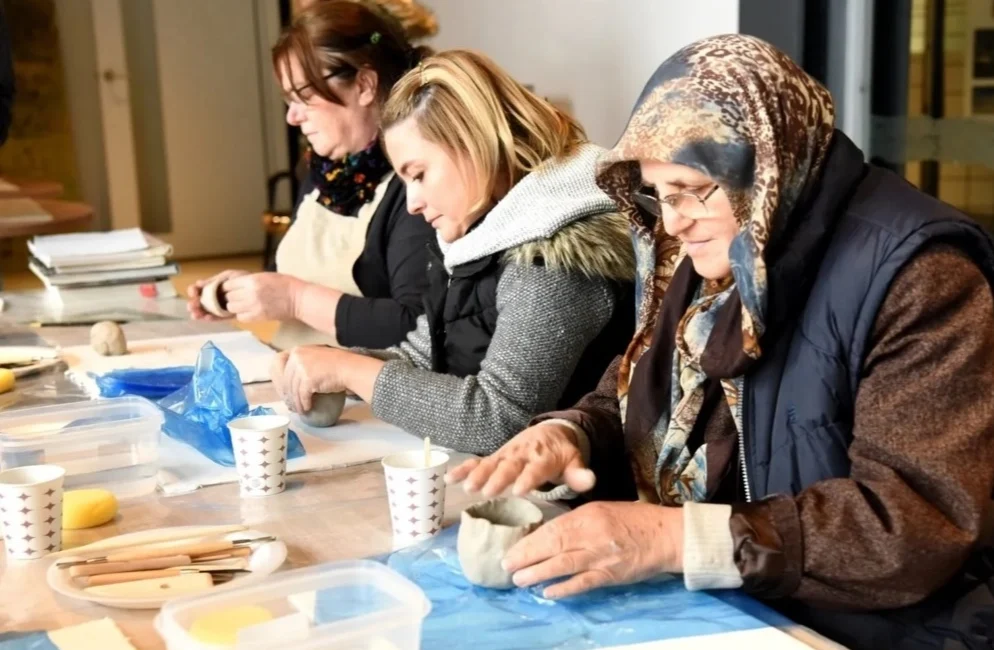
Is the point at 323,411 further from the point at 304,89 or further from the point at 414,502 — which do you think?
the point at 304,89

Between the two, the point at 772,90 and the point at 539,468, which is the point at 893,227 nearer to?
the point at 772,90

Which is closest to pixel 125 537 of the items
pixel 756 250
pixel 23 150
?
pixel 756 250

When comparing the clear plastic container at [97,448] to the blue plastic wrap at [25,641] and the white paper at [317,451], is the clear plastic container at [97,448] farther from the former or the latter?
the blue plastic wrap at [25,641]

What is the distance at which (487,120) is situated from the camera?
1.70m

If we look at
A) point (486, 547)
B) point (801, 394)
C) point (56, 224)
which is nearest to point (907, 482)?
point (801, 394)

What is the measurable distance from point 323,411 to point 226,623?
0.74 m

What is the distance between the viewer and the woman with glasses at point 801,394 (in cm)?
108

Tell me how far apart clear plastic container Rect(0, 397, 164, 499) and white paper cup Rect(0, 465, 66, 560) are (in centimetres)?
18

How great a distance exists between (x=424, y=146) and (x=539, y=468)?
0.64 metres

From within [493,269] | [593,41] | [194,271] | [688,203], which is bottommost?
[194,271]

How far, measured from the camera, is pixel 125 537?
4.00ft

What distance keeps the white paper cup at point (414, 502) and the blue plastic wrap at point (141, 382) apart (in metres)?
0.69

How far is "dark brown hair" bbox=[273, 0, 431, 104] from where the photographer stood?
213 centimetres

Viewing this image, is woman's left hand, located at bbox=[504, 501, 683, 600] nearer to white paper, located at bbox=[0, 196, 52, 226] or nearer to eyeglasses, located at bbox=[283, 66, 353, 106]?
eyeglasses, located at bbox=[283, 66, 353, 106]
